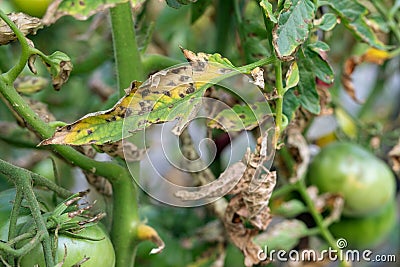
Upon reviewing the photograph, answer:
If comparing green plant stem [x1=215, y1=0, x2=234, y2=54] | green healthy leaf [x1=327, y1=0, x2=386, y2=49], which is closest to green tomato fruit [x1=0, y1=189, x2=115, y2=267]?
green healthy leaf [x1=327, y1=0, x2=386, y2=49]

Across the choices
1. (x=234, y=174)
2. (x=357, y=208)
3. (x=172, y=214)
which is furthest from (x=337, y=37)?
(x=234, y=174)

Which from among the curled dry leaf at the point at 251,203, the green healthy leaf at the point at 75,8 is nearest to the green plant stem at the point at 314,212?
the curled dry leaf at the point at 251,203

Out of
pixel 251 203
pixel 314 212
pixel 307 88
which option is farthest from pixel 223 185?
pixel 314 212

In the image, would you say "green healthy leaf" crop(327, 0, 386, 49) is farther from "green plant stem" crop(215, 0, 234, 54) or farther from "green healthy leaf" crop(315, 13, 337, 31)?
"green plant stem" crop(215, 0, 234, 54)

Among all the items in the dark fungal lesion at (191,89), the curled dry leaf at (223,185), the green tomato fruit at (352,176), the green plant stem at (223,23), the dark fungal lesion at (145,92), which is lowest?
the green tomato fruit at (352,176)

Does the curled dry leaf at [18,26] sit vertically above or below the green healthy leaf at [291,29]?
above

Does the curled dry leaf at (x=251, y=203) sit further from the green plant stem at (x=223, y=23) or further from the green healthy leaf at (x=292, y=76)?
the green plant stem at (x=223, y=23)
